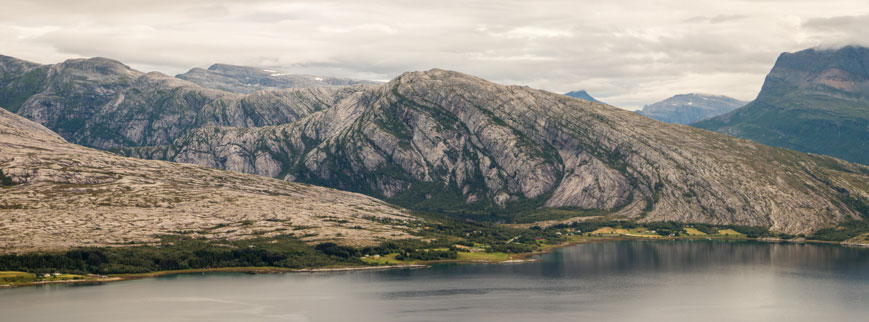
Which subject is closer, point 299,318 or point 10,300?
point 299,318

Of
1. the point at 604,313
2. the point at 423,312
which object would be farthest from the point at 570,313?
the point at 423,312

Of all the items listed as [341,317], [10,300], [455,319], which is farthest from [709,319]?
[10,300]

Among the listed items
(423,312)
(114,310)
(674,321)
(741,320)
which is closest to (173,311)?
(114,310)

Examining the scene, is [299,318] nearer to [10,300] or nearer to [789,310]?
[10,300]

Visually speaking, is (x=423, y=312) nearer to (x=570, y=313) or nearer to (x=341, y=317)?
(x=341, y=317)

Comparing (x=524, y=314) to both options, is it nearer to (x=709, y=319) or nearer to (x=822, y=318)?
(x=709, y=319)

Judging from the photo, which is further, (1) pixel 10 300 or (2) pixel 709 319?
(1) pixel 10 300

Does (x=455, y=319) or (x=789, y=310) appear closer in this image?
(x=455, y=319)
